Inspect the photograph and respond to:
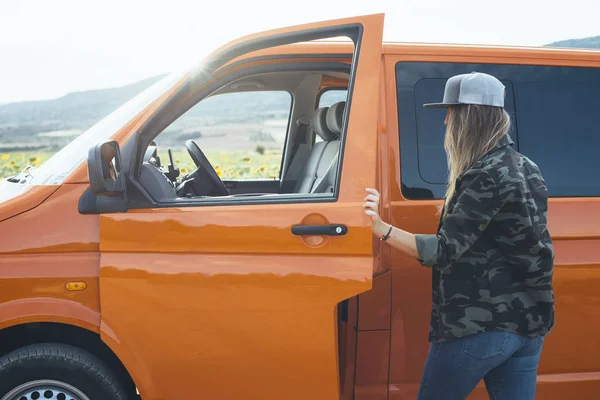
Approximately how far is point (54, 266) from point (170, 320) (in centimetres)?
50

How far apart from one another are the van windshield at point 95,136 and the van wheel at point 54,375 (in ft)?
2.23

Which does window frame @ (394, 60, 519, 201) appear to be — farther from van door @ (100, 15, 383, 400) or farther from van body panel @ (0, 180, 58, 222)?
van body panel @ (0, 180, 58, 222)

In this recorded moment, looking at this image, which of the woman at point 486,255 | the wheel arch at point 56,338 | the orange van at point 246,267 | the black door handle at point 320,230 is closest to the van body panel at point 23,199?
the orange van at point 246,267

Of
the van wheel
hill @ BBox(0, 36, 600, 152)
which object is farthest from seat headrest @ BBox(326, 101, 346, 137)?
hill @ BBox(0, 36, 600, 152)

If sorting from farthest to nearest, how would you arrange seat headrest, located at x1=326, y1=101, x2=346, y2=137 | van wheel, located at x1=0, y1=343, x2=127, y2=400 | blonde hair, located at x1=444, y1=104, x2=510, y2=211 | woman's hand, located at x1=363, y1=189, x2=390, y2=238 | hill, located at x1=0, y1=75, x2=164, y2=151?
hill, located at x1=0, y1=75, x2=164, y2=151, seat headrest, located at x1=326, y1=101, x2=346, y2=137, van wheel, located at x1=0, y1=343, x2=127, y2=400, woman's hand, located at x1=363, y1=189, x2=390, y2=238, blonde hair, located at x1=444, y1=104, x2=510, y2=211

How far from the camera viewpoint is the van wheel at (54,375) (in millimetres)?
2533

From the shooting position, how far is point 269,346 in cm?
248

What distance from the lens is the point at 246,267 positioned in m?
2.45

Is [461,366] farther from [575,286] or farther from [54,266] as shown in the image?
[54,266]

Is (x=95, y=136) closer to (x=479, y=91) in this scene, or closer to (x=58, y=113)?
(x=479, y=91)

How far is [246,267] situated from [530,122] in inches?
58.7

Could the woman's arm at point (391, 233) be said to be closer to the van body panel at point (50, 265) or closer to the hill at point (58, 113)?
the van body panel at point (50, 265)

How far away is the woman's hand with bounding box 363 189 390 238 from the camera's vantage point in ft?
7.52

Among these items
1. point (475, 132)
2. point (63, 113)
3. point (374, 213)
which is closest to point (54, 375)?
point (374, 213)
